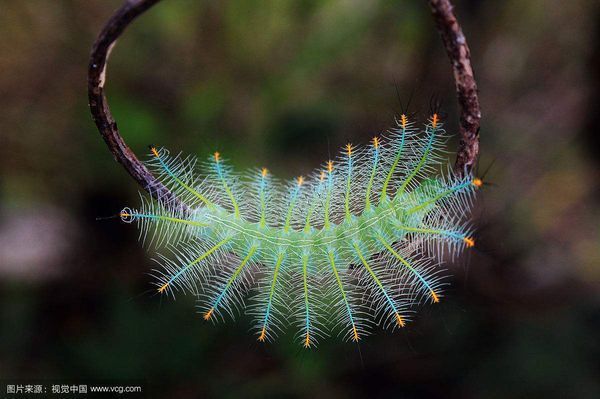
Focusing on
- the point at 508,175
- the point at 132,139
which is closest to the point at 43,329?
the point at 132,139

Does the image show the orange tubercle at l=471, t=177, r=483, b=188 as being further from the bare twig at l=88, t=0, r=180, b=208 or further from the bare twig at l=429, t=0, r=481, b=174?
the bare twig at l=88, t=0, r=180, b=208

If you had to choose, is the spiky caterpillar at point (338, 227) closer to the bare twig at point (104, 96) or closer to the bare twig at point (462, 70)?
the bare twig at point (104, 96)

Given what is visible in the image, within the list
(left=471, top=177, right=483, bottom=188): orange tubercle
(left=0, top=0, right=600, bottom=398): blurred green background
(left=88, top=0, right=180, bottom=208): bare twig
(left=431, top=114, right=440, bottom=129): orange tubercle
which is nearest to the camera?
(left=88, top=0, right=180, bottom=208): bare twig

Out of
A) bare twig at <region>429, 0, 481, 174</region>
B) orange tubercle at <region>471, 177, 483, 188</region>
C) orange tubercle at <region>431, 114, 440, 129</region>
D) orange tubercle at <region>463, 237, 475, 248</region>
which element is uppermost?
orange tubercle at <region>431, 114, 440, 129</region>

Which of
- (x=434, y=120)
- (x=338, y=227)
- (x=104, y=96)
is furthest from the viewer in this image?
(x=338, y=227)

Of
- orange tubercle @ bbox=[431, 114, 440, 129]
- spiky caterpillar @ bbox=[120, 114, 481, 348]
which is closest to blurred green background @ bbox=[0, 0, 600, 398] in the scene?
spiky caterpillar @ bbox=[120, 114, 481, 348]

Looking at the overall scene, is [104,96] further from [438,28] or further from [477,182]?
[477,182]

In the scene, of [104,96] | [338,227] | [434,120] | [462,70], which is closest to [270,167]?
[338,227]
